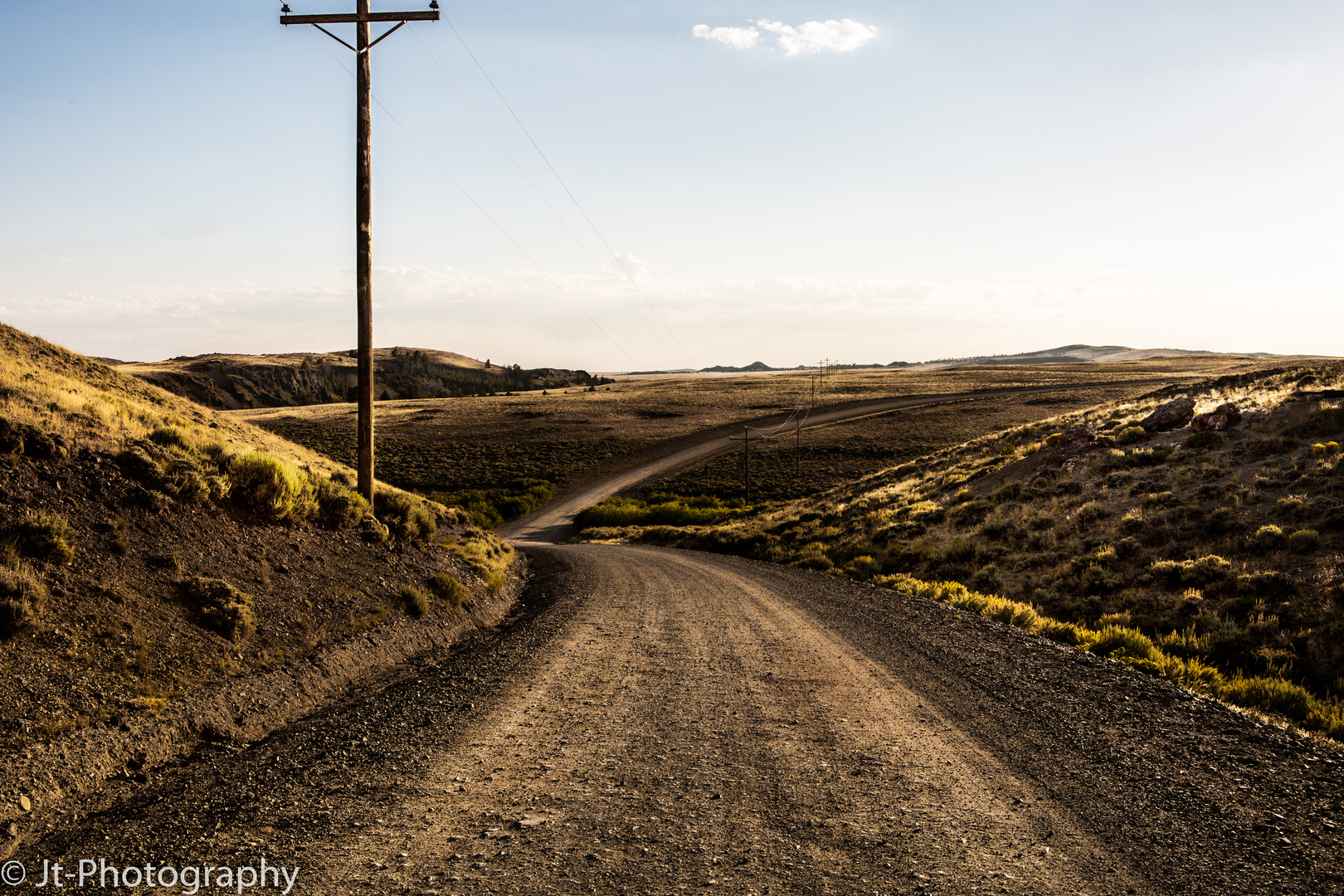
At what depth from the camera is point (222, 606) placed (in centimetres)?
789

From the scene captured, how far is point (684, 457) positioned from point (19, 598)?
57634mm

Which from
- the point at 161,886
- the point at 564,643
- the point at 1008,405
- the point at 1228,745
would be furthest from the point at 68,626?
the point at 1008,405

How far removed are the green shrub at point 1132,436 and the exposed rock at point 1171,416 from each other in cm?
30

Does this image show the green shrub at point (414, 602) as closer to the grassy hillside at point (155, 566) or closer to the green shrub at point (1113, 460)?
the grassy hillside at point (155, 566)

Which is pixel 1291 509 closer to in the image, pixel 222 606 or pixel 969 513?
pixel 969 513

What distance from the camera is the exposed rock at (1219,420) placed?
20891mm

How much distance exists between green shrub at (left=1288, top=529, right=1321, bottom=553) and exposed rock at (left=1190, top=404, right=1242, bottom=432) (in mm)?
9269

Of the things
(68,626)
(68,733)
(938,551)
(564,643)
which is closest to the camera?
(68,733)

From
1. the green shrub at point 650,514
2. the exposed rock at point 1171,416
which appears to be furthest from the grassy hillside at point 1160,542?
the green shrub at point 650,514

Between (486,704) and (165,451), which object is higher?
(165,451)

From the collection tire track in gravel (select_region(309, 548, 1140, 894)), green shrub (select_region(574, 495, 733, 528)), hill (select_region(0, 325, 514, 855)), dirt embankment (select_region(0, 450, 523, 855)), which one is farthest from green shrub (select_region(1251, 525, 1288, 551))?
green shrub (select_region(574, 495, 733, 528))

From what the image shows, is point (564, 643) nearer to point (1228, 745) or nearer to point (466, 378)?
point (1228, 745)

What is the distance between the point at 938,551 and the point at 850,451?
41216 mm

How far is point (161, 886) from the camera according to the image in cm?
419
